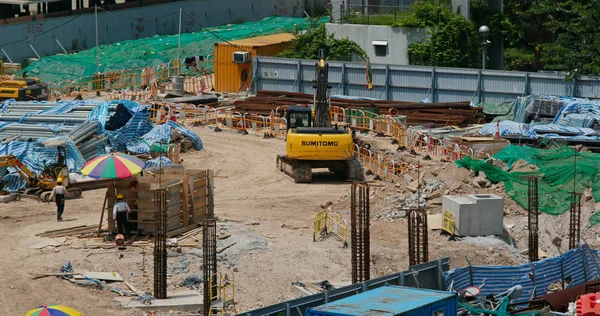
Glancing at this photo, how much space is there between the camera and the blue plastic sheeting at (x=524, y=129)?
4500 cm

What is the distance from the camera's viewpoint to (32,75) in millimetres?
61906

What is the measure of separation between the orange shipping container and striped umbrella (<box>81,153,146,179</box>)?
89.2 ft

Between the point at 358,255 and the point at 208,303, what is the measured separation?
226 inches

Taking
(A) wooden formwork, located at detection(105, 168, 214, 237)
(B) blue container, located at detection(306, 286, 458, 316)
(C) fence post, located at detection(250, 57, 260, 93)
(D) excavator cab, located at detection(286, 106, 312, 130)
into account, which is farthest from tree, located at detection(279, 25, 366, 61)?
(B) blue container, located at detection(306, 286, 458, 316)

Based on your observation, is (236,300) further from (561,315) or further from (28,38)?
(28,38)

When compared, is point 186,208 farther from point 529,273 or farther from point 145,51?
point 145,51

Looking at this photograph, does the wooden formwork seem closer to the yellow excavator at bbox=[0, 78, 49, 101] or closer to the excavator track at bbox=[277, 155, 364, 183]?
the excavator track at bbox=[277, 155, 364, 183]

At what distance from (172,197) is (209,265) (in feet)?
17.6

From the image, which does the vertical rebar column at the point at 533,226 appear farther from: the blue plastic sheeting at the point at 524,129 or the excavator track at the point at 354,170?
the blue plastic sheeting at the point at 524,129

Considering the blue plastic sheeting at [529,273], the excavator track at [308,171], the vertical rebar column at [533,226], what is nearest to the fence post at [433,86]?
the excavator track at [308,171]

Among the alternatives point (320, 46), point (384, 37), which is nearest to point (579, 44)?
point (384, 37)

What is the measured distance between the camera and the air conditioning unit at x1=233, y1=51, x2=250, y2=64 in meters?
58.5

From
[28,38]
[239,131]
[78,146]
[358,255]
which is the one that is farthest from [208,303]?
[28,38]

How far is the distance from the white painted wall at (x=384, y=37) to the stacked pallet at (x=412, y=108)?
22.7 ft
